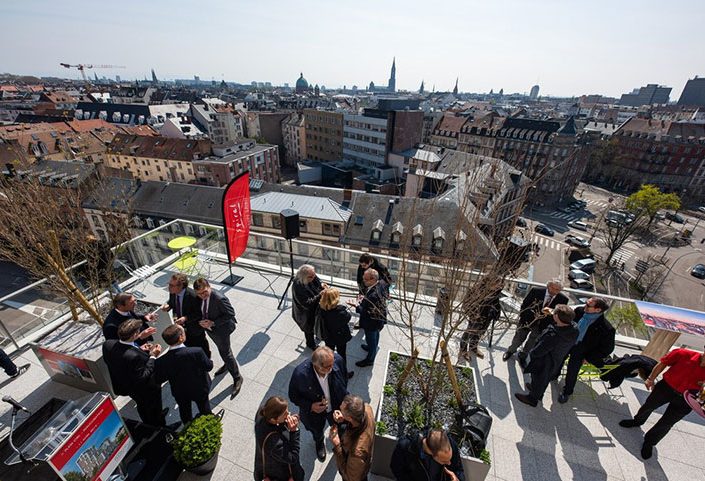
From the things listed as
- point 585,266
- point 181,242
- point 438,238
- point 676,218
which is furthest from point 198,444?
point 676,218

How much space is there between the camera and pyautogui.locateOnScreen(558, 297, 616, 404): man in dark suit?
4312 mm

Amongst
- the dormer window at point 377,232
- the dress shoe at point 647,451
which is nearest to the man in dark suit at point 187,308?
the dress shoe at point 647,451

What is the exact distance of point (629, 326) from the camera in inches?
217

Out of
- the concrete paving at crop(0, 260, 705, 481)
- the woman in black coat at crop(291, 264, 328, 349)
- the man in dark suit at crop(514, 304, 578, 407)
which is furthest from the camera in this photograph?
the woman in black coat at crop(291, 264, 328, 349)

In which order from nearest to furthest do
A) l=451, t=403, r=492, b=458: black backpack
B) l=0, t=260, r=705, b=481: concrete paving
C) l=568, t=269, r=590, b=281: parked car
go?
l=451, t=403, r=492, b=458: black backpack < l=0, t=260, r=705, b=481: concrete paving < l=568, t=269, r=590, b=281: parked car

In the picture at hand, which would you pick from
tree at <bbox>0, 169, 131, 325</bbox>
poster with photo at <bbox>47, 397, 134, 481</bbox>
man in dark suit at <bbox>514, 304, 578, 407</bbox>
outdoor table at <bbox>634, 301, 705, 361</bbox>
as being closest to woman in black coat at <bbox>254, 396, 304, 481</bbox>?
poster with photo at <bbox>47, 397, 134, 481</bbox>

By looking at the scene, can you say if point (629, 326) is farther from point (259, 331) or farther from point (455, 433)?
point (259, 331)

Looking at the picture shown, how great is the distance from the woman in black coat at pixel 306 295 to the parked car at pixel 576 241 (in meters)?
39.8

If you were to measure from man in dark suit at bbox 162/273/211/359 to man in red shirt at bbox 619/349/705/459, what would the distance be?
20.5 ft

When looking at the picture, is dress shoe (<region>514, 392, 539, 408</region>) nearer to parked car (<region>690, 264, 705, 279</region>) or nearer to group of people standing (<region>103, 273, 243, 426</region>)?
group of people standing (<region>103, 273, 243, 426</region>)

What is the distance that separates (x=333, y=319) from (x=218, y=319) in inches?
66.5

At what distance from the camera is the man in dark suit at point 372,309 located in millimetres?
4561

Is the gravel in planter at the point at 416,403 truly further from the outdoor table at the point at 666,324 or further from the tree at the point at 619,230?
the tree at the point at 619,230

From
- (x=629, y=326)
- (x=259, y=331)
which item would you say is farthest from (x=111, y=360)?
(x=629, y=326)
